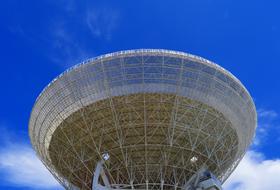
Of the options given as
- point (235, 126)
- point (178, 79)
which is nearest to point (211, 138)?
point (235, 126)

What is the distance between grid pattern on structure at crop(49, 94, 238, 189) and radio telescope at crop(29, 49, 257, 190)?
0.11 meters

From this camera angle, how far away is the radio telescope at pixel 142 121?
134 feet

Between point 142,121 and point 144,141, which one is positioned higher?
point 142,121

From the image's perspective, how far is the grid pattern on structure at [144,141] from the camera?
4262 cm

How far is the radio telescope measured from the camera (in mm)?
40938

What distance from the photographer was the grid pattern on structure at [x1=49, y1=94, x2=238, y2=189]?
140 feet

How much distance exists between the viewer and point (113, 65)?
133 ft

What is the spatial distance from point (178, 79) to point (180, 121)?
498 centimetres

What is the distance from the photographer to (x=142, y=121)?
4338 cm

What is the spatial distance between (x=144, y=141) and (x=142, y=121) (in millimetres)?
2747

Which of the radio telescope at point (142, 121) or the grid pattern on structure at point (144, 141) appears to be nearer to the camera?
the radio telescope at point (142, 121)

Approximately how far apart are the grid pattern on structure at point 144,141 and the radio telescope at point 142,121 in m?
0.11

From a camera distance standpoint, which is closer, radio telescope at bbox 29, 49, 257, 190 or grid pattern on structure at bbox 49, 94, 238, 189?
radio telescope at bbox 29, 49, 257, 190

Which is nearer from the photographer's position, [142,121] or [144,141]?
[142,121]
